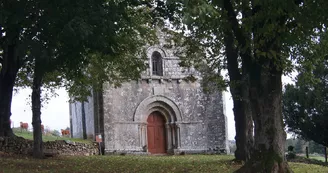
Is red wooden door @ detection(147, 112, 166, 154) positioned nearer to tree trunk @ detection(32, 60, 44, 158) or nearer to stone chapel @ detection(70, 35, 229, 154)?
stone chapel @ detection(70, 35, 229, 154)

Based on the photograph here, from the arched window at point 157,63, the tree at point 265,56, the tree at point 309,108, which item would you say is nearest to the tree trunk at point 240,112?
the tree at point 265,56

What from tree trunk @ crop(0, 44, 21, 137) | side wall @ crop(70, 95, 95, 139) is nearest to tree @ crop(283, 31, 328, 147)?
side wall @ crop(70, 95, 95, 139)

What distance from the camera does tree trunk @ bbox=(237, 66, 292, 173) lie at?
1089 centimetres

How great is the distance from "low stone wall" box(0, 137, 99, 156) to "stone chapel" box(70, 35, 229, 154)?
2550mm

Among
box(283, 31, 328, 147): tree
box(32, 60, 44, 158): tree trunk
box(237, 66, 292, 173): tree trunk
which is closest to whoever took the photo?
box(237, 66, 292, 173): tree trunk

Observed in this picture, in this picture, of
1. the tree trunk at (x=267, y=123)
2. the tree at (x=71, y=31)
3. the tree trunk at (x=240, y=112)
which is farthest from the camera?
the tree trunk at (x=240, y=112)

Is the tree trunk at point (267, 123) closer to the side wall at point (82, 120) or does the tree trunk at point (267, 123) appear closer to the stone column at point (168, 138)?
the side wall at point (82, 120)

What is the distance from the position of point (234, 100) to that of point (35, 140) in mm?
8532

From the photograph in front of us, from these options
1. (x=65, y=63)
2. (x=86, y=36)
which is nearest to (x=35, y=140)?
(x=65, y=63)

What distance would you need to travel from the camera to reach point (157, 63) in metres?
30.3

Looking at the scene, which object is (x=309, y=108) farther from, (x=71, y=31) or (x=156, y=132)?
(x=71, y=31)

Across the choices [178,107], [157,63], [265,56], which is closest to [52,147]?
[178,107]

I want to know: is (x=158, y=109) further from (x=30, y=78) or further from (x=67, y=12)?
(x=67, y=12)

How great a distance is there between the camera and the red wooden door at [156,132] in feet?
99.3
